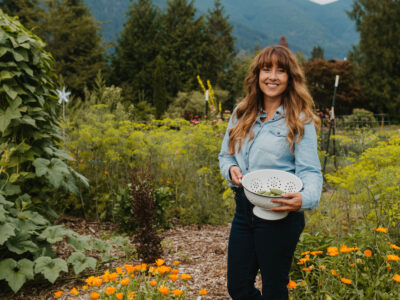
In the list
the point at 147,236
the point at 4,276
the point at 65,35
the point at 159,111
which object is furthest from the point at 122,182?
the point at 65,35

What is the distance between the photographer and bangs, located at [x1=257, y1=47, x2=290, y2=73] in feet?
5.59

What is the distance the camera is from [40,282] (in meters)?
2.47

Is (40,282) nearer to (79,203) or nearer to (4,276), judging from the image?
(4,276)

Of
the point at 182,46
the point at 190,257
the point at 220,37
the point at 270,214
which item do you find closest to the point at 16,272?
the point at 190,257

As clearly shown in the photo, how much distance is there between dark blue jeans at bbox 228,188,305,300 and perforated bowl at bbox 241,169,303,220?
87 millimetres

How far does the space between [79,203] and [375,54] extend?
2248 centimetres

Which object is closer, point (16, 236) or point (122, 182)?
point (16, 236)

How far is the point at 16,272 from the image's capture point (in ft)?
7.13

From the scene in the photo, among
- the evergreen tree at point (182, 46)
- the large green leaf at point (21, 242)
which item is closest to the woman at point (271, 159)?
the large green leaf at point (21, 242)

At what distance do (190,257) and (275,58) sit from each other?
2.02 m

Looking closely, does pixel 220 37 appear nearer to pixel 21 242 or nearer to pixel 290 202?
pixel 21 242

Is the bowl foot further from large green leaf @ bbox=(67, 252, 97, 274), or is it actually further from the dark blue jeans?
large green leaf @ bbox=(67, 252, 97, 274)

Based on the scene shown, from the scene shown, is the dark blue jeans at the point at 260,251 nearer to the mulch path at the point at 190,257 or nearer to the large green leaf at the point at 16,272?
the mulch path at the point at 190,257

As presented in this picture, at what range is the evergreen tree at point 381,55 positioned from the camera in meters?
20.4
